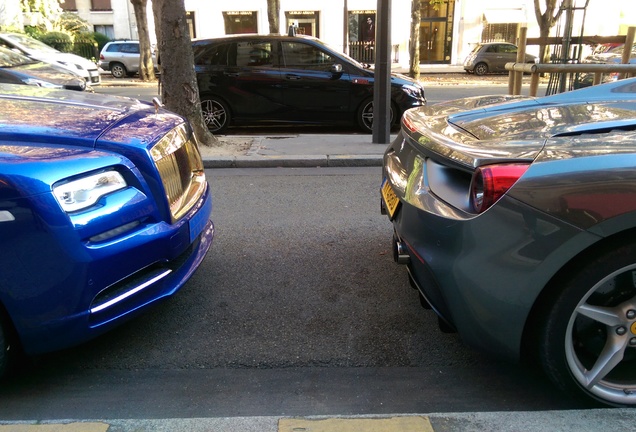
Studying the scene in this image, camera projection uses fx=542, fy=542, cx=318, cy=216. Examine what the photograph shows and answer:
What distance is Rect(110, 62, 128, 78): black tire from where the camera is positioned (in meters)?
24.0

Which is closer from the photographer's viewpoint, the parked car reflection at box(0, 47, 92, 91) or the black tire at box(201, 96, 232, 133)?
the parked car reflection at box(0, 47, 92, 91)

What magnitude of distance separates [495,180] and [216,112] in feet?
26.7

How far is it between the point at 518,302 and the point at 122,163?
1.87 m

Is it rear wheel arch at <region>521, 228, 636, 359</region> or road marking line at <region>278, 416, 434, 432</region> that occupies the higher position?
rear wheel arch at <region>521, 228, 636, 359</region>

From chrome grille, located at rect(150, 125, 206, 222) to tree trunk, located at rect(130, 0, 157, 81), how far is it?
1970 centimetres

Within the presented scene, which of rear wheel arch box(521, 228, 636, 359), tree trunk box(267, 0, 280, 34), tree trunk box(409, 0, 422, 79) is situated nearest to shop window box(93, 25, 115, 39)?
tree trunk box(267, 0, 280, 34)

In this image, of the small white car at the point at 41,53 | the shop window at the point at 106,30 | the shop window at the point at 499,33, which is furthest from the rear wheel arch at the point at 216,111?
the shop window at the point at 106,30

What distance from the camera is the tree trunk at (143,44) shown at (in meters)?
20.9

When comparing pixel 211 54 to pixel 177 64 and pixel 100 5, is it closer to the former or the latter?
pixel 177 64

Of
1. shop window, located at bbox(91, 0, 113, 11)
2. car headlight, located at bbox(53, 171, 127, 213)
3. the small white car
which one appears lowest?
car headlight, located at bbox(53, 171, 127, 213)

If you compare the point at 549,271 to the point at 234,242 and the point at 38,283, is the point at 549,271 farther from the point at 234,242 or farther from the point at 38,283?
the point at 234,242

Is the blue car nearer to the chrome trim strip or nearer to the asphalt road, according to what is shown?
the chrome trim strip

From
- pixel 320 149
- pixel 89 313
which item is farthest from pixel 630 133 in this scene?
pixel 320 149

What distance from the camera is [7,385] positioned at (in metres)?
2.63
